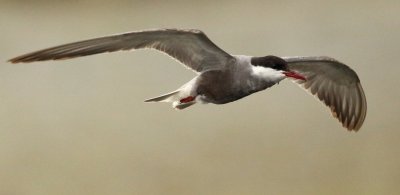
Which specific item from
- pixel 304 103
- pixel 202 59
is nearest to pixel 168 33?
pixel 202 59

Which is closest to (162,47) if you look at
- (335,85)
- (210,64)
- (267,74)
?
(210,64)

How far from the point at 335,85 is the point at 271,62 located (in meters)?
0.18

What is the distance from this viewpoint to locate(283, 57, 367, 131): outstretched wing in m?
1.41

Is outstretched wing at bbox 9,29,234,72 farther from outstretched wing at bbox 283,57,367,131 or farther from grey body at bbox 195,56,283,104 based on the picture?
outstretched wing at bbox 283,57,367,131

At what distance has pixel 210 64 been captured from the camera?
1348mm

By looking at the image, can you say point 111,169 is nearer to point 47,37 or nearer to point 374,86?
point 47,37

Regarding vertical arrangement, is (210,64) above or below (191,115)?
above

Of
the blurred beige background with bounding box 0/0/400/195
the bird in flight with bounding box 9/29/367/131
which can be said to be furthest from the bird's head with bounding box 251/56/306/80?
the blurred beige background with bounding box 0/0/400/195

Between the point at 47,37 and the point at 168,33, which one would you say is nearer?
the point at 168,33

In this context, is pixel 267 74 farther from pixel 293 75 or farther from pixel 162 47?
pixel 162 47

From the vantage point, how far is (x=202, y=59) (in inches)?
53.4

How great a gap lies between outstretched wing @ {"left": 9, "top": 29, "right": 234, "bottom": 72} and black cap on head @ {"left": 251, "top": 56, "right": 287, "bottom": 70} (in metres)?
0.05

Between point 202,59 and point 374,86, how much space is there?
348 mm

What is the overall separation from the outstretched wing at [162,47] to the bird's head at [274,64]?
5 centimetres
